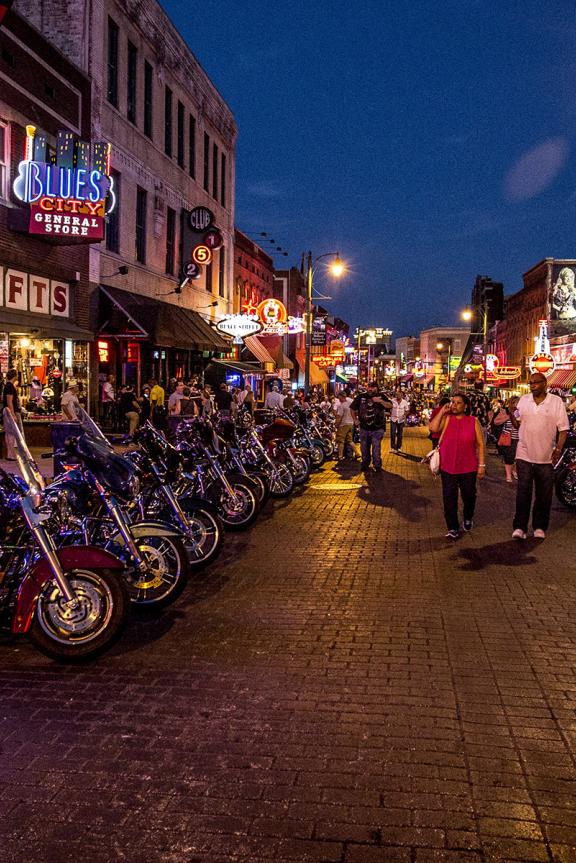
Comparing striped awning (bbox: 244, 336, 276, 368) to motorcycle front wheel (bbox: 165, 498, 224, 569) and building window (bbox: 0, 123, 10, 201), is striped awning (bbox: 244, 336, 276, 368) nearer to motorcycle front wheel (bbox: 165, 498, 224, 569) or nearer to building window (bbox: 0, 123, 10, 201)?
building window (bbox: 0, 123, 10, 201)

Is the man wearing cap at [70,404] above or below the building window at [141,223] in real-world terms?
below

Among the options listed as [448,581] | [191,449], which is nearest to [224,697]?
[448,581]

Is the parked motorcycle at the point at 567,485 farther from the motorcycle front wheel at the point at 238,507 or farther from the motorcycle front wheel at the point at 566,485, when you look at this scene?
the motorcycle front wheel at the point at 238,507

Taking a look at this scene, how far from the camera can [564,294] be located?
68.6 metres

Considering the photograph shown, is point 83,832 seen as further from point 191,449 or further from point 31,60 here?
point 31,60

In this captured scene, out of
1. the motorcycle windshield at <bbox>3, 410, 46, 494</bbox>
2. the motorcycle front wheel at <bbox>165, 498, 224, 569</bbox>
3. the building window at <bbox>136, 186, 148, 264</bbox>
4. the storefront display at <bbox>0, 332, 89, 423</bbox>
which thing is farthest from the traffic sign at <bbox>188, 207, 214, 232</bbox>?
the motorcycle windshield at <bbox>3, 410, 46, 494</bbox>

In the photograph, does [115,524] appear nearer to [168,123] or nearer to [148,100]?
[148,100]

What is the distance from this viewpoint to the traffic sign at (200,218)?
31.2m

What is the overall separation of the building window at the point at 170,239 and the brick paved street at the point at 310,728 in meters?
23.5

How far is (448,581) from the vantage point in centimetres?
799

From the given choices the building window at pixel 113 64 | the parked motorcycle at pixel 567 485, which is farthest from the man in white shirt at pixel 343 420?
the building window at pixel 113 64

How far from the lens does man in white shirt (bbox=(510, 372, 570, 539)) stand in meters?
9.69

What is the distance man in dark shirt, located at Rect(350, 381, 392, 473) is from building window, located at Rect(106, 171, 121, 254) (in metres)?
10.3

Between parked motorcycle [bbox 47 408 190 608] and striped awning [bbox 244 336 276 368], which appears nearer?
parked motorcycle [bbox 47 408 190 608]
